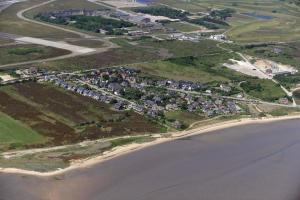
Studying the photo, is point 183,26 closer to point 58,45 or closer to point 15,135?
point 58,45

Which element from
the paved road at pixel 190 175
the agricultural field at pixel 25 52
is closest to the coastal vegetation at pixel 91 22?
the agricultural field at pixel 25 52

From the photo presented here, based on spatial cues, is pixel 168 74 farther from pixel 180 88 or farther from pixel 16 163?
pixel 16 163

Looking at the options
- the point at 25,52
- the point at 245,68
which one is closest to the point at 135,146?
the point at 245,68

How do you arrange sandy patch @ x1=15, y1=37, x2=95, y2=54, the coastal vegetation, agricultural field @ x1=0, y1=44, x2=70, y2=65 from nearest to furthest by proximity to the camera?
agricultural field @ x1=0, y1=44, x2=70, y2=65
sandy patch @ x1=15, y1=37, x2=95, y2=54
the coastal vegetation

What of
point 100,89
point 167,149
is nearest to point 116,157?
point 167,149

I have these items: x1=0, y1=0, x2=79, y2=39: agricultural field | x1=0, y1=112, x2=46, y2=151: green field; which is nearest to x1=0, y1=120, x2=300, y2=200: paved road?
x1=0, y1=112, x2=46, y2=151: green field

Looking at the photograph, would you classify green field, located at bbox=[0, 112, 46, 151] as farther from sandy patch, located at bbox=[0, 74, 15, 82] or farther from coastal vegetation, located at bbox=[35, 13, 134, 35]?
coastal vegetation, located at bbox=[35, 13, 134, 35]

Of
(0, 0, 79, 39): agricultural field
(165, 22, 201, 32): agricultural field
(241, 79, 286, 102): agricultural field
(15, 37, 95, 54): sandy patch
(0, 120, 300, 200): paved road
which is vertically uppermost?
(0, 120, 300, 200): paved road
